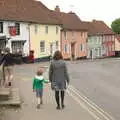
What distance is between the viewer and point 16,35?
190 feet

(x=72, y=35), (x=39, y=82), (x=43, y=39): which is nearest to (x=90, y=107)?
(x=39, y=82)

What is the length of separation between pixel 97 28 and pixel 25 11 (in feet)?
125

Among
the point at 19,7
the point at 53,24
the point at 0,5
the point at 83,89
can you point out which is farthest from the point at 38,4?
the point at 83,89

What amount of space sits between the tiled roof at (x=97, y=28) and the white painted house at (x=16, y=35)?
32.8 m

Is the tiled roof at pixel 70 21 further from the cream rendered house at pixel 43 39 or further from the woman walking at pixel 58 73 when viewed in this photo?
the woman walking at pixel 58 73

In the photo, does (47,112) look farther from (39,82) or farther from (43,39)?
(43,39)

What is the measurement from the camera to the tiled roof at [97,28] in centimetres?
9479

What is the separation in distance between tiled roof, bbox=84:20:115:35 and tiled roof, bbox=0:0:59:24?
22.9 metres

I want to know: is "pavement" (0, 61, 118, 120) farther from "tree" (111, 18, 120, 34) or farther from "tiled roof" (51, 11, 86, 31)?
"tree" (111, 18, 120, 34)

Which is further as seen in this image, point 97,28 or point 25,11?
point 97,28

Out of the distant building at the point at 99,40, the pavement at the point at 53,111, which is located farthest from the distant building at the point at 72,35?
the pavement at the point at 53,111

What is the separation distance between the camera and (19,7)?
62.8 meters

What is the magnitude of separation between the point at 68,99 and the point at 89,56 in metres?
72.8

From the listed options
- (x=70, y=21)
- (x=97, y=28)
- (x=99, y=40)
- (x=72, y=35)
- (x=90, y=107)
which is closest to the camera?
(x=90, y=107)
